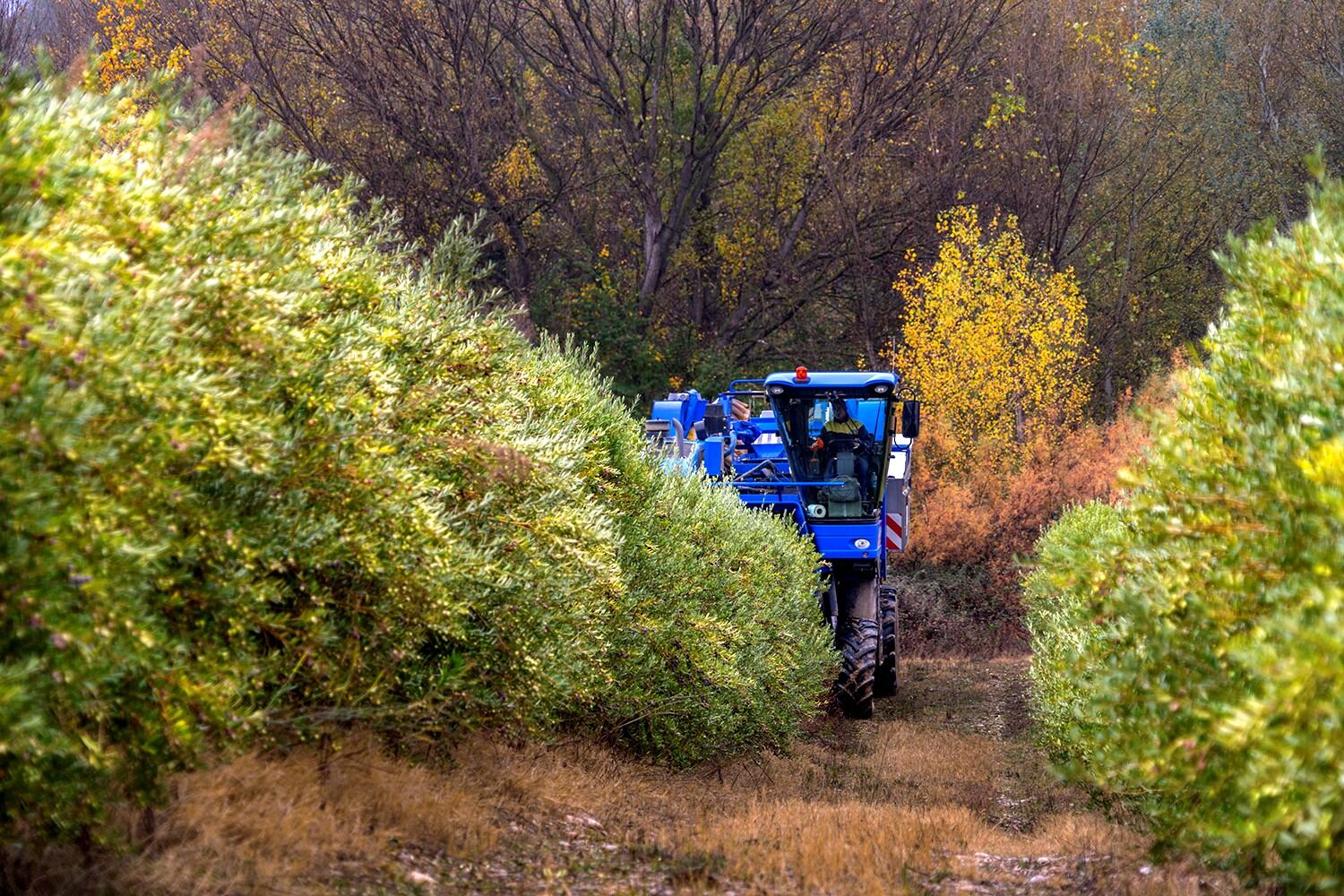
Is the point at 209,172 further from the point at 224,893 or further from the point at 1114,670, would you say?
the point at 1114,670

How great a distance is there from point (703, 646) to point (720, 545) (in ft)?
4.70

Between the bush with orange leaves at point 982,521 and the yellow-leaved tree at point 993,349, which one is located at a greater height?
the yellow-leaved tree at point 993,349

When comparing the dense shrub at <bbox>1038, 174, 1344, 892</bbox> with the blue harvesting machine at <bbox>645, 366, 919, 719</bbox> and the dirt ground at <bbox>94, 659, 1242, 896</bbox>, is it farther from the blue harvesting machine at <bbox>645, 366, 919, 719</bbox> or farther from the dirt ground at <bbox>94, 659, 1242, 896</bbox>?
the blue harvesting machine at <bbox>645, 366, 919, 719</bbox>

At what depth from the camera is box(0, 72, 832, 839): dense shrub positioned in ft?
13.5

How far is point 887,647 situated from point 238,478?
12829 mm

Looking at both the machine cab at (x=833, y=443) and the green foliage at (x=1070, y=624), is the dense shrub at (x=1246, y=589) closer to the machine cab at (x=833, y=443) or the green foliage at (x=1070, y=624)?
the green foliage at (x=1070, y=624)

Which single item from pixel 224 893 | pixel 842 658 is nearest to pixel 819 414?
pixel 842 658

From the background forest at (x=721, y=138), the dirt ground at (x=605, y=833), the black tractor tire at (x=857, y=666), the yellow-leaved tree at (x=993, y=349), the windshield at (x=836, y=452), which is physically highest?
the background forest at (x=721, y=138)

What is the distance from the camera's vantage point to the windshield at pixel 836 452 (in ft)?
51.8

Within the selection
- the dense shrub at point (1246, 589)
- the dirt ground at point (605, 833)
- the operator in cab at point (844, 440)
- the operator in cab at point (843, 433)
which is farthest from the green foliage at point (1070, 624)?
the operator in cab at point (843, 433)

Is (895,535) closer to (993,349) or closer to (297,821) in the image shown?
(993,349)

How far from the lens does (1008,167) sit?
34.3m

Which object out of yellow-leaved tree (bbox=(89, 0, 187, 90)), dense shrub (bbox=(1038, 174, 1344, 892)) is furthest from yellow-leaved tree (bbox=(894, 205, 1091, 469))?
dense shrub (bbox=(1038, 174, 1344, 892))

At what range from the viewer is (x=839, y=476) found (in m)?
16.0
